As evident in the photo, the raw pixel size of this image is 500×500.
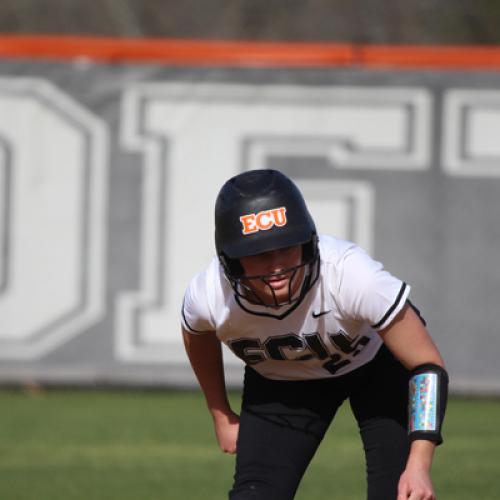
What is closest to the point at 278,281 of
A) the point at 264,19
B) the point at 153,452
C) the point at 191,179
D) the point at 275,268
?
the point at 275,268

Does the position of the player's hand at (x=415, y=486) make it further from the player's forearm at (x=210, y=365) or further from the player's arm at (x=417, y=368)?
the player's forearm at (x=210, y=365)

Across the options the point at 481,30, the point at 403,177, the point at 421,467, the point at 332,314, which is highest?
the point at 481,30

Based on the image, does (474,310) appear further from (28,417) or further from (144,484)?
(144,484)

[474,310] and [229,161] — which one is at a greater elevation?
[229,161]

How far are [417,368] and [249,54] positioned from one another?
6.94 metres

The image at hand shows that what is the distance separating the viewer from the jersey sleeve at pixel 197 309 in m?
4.55

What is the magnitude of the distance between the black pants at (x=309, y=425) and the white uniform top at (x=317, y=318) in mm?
63

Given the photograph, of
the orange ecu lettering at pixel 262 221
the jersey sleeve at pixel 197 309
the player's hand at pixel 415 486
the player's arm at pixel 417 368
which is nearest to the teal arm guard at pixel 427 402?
the player's arm at pixel 417 368

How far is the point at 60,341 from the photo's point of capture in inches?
423

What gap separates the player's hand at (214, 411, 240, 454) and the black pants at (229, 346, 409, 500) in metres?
0.11

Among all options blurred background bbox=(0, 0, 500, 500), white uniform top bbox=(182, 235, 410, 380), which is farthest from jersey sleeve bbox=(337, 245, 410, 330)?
blurred background bbox=(0, 0, 500, 500)

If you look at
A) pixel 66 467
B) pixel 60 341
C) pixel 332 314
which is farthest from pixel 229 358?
pixel 332 314

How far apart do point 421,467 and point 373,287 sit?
62 cm

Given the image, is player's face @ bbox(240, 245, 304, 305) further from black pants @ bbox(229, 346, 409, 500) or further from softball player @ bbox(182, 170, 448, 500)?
black pants @ bbox(229, 346, 409, 500)
